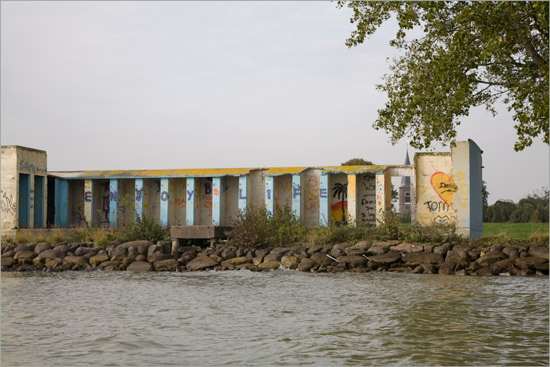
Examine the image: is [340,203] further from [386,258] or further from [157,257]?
[157,257]

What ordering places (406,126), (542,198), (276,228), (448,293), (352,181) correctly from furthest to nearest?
(542,198), (352,181), (276,228), (406,126), (448,293)

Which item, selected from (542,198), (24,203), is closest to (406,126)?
(24,203)

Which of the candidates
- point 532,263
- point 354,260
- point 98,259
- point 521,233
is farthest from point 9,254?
point 521,233

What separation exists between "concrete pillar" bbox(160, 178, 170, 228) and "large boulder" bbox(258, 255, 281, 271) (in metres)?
9.09

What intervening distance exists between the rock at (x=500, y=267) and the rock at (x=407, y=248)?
2175 mm

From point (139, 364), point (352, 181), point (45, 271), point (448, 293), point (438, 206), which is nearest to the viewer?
point (139, 364)

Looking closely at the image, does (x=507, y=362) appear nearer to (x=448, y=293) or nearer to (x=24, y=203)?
(x=448, y=293)

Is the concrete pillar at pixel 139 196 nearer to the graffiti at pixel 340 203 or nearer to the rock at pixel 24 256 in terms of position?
the rock at pixel 24 256

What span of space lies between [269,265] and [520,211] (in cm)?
1800

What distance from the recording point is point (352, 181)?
24672 millimetres

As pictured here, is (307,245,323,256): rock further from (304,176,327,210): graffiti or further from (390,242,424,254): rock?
(304,176,327,210): graffiti

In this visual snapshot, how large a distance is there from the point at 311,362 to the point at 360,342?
4.29 ft

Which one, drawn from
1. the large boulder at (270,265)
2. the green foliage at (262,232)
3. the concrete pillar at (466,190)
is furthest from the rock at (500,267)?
the green foliage at (262,232)

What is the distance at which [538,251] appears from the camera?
56.1 ft
